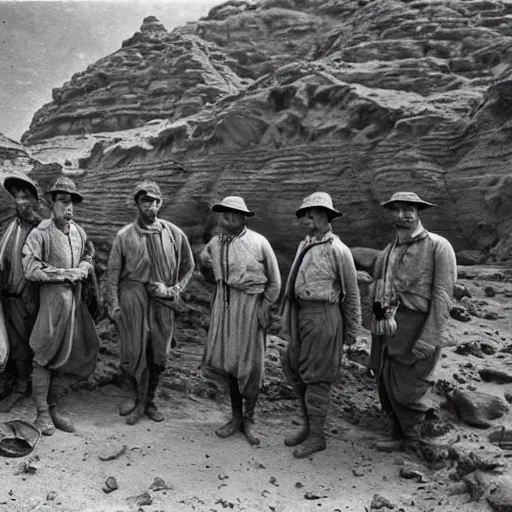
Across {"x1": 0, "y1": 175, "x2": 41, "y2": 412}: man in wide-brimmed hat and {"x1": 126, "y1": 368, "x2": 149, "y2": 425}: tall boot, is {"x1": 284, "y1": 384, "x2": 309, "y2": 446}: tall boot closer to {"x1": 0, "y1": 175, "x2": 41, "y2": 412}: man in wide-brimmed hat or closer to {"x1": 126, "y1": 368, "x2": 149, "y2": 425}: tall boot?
{"x1": 126, "y1": 368, "x2": 149, "y2": 425}: tall boot

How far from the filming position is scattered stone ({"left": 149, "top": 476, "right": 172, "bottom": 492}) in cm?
464

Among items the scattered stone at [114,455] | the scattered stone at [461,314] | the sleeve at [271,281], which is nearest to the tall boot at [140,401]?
the scattered stone at [114,455]

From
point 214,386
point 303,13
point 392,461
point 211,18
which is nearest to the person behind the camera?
point 392,461

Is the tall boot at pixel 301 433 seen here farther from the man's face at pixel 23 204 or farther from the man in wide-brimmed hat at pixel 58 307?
the man's face at pixel 23 204

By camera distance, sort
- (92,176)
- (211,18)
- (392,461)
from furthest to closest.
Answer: (211,18)
(92,176)
(392,461)

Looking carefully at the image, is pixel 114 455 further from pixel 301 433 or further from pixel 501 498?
pixel 501 498

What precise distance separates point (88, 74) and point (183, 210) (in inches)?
429

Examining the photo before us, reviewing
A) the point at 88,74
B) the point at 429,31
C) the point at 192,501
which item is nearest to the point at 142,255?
the point at 192,501

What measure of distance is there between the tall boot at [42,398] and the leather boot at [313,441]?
231 centimetres

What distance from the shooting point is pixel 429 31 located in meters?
12.3

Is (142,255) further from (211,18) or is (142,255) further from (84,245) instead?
(211,18)

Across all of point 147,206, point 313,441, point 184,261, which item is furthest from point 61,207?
point 313,441

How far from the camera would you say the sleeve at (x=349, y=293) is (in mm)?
5262

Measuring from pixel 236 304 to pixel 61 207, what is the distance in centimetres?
203
